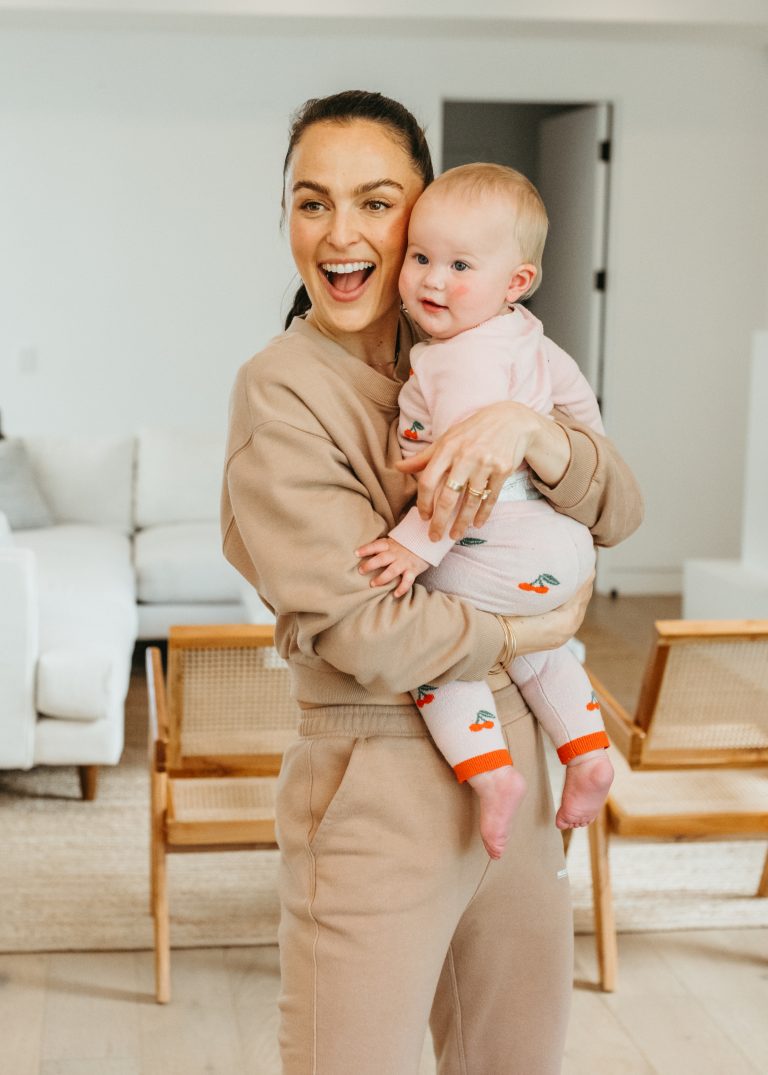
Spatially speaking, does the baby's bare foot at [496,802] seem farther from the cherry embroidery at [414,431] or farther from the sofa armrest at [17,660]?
the sofa armrest at [17,660]

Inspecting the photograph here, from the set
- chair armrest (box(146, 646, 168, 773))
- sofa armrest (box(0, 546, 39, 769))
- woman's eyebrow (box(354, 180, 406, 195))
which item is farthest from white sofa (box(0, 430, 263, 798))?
woman's eyebrow (box(354, 180, 406, 195))

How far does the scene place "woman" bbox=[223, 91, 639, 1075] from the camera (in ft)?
4.10

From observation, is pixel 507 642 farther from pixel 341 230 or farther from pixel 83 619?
pixel 83 619

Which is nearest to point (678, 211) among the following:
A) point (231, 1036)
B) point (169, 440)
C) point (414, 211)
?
point (169, 440)

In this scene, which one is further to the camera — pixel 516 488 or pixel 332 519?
pixel 516 488

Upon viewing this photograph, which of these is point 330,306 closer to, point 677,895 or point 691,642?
point 691,642

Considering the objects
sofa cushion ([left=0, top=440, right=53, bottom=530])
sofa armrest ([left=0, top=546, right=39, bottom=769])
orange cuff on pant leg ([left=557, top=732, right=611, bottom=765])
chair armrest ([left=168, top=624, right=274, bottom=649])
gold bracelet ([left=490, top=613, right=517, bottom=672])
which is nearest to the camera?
gold bracelet ([left=490, top=613, right=517, bottom=672])

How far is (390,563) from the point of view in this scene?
126 centimetres

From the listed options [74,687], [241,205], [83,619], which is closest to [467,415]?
[74,687]

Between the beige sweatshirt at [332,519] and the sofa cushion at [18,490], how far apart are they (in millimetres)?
4528

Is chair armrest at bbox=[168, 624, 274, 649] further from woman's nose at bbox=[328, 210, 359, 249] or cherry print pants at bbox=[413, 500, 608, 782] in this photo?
woman's nose at bbox=[328, 210, 359, 249]

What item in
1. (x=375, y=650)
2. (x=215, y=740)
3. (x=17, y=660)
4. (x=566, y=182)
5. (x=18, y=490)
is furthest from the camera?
(x=566, y=182)

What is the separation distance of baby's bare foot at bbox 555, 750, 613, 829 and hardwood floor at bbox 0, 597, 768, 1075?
117 cm

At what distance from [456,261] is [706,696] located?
155cm
